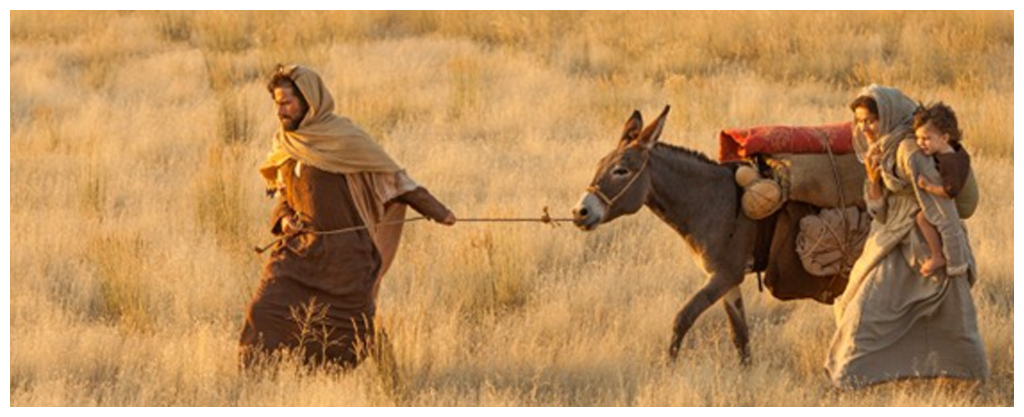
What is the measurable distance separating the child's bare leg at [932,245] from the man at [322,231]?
6.72ft

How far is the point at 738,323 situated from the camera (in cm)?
773

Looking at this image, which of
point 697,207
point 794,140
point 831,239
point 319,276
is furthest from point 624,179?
point 319,276

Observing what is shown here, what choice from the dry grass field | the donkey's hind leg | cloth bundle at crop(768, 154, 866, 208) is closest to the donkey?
the donkey's hind leg

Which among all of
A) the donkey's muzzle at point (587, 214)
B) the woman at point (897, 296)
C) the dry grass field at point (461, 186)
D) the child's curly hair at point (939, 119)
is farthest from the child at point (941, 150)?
the donkey's muzzle at point (587, 214)

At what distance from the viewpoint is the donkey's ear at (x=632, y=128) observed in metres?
7.30

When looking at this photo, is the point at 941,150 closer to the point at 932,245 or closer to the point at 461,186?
the point at 932,245

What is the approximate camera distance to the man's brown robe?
7.32 m

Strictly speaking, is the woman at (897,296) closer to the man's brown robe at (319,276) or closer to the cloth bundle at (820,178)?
the cloth bundle at (820,178)

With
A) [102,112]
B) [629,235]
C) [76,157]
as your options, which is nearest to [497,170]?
[629,235]

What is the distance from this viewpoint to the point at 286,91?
7.22 m

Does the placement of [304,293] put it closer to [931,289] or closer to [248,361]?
[248,361]

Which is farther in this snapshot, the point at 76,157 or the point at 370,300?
the point at 76,157

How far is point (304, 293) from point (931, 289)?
2.72 metres

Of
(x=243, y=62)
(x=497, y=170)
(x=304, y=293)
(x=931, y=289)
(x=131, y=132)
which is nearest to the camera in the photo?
(x=931, y=289)
